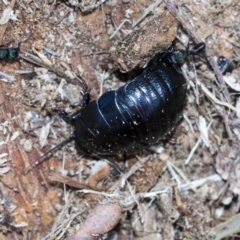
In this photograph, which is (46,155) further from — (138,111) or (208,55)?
(208,55)

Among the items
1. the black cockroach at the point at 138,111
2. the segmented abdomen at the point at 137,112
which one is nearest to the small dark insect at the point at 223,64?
the black cockroach at the point at 138,111

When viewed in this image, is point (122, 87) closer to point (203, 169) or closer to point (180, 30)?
point (180, 30)

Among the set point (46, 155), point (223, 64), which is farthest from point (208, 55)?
point (46, 155)

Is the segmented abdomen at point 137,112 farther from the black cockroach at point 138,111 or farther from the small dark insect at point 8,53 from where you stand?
the small dark insect at point 8,53

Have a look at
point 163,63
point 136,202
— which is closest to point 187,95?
point 163,63

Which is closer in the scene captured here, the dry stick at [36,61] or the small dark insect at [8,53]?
the small dark insect at [8,53]
